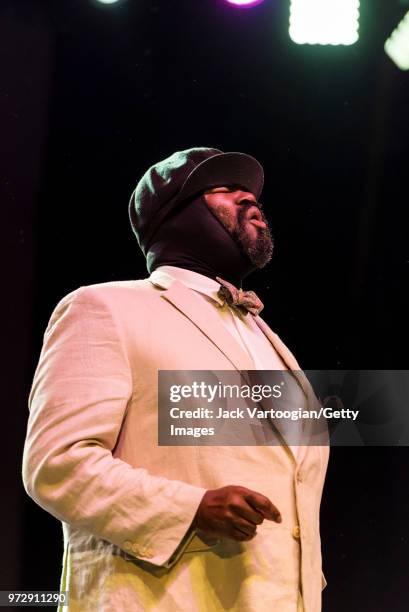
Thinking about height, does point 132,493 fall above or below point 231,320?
below

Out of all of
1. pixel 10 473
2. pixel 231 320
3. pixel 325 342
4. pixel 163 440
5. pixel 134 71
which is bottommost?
pixel 10 473

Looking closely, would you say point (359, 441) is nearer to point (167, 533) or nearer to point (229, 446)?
point (229, 446)

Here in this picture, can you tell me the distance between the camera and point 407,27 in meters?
2.82

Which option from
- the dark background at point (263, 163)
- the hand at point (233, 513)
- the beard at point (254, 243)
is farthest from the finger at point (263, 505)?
the dark background at point (263, 163)

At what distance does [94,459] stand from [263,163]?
1721mm

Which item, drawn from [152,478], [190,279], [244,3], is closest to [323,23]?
[244,3]

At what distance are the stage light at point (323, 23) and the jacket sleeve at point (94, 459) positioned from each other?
68.7 inches

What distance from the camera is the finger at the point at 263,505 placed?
1.17m

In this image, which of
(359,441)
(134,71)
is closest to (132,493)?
(359,441)

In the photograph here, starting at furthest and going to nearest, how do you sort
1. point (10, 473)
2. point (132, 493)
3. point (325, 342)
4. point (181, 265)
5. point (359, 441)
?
point (325, 342) → point (359, 441) → point (10, 473) → point (181, 265) → point (132, 493)

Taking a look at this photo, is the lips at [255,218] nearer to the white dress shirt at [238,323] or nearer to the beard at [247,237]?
the beard at [247,237]

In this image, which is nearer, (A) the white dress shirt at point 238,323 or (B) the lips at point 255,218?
(A) the white dress shirt at point 238,323

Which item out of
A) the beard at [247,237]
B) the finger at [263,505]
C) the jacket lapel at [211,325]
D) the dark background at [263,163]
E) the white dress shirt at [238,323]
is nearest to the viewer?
the finger at [263,505]

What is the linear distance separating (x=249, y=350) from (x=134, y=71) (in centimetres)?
148
